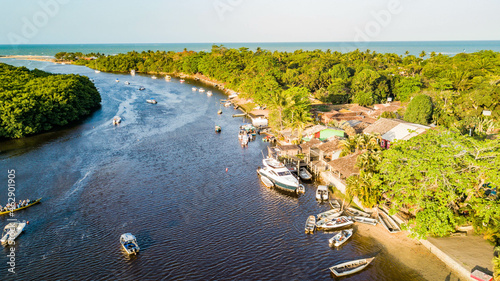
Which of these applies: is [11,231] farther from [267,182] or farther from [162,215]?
[267,182]

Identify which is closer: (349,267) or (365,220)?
(349,267)

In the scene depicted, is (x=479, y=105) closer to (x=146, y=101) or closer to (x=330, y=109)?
(x=330, y=109)

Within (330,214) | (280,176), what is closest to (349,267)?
(330,214)

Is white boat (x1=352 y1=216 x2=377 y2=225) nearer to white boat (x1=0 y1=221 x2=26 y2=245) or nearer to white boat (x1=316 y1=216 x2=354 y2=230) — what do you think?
white boat (x1=316 y1=216 x2=354 y2=230)

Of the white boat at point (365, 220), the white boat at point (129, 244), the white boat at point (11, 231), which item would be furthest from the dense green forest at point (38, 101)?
the white boat at point (365, 220)

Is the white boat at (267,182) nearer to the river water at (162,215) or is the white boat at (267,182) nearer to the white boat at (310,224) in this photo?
the river water at (162,215)

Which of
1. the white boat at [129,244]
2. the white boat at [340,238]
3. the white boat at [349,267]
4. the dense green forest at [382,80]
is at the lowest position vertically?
the white boat at [129,244]
